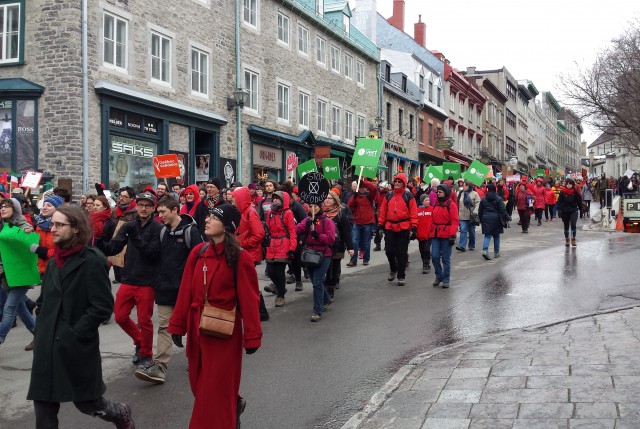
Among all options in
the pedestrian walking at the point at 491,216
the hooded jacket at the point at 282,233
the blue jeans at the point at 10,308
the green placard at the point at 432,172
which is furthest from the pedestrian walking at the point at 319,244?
the green placard at the point at 432,172

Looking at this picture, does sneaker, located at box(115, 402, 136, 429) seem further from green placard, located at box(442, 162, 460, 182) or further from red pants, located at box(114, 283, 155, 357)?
green placard, located at box(442, 162, 460, 182)

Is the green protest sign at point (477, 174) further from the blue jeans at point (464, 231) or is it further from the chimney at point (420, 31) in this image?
the chimney at point (420, 31)

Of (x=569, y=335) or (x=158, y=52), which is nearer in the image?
(x=569, y=335)

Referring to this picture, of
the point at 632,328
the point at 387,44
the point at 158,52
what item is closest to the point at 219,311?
the point at 632,328

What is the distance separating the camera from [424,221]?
12930mm

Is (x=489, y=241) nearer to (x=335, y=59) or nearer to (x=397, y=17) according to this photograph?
(x=335, y=59)

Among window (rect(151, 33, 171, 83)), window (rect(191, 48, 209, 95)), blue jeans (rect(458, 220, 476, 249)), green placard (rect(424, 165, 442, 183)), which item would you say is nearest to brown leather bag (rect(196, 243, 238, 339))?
blue jeans (rect(458, 220, 476, 249))

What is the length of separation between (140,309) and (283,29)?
21288 millimetres

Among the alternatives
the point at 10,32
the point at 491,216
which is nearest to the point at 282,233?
the point at 491,216

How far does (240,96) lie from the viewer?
71.4 ft

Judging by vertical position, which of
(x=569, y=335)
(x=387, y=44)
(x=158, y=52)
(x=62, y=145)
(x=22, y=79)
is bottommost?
(x=569, y=335)

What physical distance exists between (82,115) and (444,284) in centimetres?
964

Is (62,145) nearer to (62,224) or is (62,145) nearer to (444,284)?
(444,284)

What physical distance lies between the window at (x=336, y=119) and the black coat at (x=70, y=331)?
1052 inches
